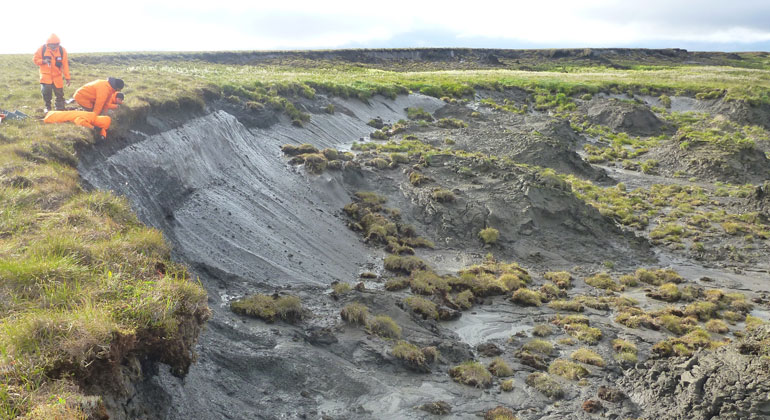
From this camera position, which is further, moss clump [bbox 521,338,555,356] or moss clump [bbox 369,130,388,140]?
moss clump [bbox 369,130,388,140]

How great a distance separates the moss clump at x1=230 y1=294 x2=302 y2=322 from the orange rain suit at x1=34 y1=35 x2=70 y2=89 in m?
11.5

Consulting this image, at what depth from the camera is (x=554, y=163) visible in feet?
124

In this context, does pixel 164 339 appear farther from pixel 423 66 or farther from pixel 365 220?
pixel 423 66

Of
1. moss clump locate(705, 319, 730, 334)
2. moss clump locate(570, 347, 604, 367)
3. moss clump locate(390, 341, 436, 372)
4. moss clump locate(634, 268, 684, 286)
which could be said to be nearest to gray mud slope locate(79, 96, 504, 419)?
moss clump locate(390, 341, 436, 372)

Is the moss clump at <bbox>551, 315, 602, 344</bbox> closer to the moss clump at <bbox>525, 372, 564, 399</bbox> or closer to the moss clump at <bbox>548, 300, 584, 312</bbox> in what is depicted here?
the moss clump at <bbox>548, 300, 584, 312</bbox>

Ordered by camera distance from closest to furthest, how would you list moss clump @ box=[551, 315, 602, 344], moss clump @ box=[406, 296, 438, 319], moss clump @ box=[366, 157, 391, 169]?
moss clump @ box=[551, 315, 602, 344]
moss clump @ box=[406, 296, 438, 319]
moss clump @ box=[366, 157, 391, 169]

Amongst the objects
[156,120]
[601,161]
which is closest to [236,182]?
[156,120]

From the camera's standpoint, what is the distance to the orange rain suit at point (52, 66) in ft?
57.5

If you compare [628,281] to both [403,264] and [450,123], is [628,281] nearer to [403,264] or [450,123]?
[403,264]

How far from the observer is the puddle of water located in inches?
638

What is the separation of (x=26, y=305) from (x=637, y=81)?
77999 mm

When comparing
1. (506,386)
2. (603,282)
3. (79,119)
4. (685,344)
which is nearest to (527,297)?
(603,282)

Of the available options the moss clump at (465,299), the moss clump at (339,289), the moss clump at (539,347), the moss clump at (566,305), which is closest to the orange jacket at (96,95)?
the moss clump at (339,289)

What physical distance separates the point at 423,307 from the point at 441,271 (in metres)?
5.11
